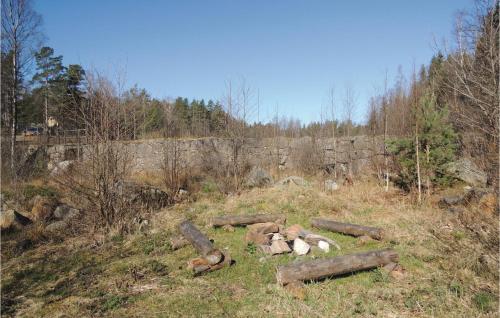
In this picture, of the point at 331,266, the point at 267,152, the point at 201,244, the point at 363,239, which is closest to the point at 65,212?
the point at 201,244

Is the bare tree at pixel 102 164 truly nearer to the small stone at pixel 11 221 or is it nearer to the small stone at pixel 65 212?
the small stone at pixel 65 212

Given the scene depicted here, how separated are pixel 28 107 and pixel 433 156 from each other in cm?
2692

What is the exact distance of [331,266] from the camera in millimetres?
4594

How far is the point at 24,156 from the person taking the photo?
13.5 meters

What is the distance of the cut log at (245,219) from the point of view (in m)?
7.83

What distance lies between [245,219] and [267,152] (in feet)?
37.0

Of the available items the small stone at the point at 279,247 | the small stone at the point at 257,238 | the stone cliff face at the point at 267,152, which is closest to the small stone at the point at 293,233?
the small stone at the point at 257,238

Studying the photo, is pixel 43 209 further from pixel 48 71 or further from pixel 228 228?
pixel 48 71

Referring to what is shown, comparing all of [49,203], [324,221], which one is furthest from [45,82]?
[324,221]

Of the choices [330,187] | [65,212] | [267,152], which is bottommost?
[65,212]

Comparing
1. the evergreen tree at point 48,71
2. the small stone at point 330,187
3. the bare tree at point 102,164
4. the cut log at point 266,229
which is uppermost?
the evergreen tree at point 48,71

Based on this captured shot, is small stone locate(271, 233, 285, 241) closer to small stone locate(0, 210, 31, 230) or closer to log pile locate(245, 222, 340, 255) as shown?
log pile locate(245, 222, 340, 255)

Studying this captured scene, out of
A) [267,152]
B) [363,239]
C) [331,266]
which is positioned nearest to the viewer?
[331,266]

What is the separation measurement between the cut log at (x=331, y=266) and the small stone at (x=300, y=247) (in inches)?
40.7
